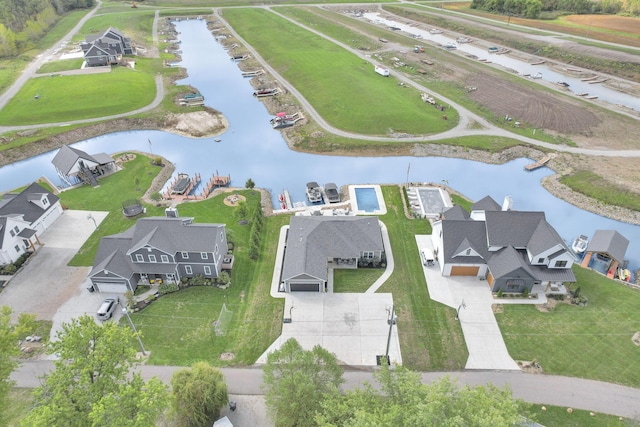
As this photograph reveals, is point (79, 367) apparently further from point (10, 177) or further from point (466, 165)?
point (466, 165)

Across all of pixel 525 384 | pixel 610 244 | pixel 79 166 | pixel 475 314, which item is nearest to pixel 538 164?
pixel 610 244

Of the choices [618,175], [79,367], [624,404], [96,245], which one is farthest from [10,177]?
[618,175]

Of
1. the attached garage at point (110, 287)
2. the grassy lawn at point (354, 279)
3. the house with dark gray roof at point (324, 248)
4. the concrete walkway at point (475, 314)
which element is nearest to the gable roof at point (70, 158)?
the attached garage at point (110, 287)

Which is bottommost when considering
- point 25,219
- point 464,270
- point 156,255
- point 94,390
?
point 464,270

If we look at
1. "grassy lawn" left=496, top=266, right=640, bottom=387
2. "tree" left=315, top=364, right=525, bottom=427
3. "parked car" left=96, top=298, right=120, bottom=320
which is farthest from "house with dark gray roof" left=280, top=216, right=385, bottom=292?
"parked car" left=96, top=298, right=120, bottom=320

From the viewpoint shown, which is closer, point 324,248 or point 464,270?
point 464,270

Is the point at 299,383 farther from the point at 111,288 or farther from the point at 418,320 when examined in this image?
the point at 111,288

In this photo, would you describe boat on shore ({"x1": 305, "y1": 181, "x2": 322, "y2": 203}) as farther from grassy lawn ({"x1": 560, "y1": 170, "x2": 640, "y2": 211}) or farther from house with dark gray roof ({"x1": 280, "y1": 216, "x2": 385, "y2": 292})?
grassy lawn ({"x1": 560, "y1": 170, "x2": 640, "y2": 211})
